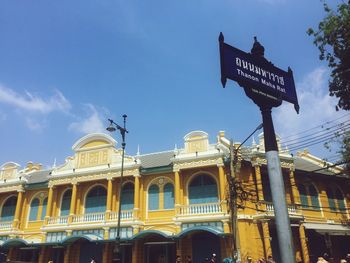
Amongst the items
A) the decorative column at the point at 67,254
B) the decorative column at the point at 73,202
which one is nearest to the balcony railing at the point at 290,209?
the decorative column at the point at 73,202

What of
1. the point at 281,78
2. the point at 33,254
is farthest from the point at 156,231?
the point at 281,78

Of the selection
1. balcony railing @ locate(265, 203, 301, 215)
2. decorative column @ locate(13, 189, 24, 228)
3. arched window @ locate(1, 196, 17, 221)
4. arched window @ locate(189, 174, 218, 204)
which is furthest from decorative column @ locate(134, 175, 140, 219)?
arched window @ locate(1, 196, 17, 221)

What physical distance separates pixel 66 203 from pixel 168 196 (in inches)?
355

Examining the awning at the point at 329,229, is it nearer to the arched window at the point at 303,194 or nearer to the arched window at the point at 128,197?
the arched window at the point at 303,194

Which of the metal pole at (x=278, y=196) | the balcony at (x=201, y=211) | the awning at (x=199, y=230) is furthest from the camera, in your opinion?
the balcony at (x=201, y=211)

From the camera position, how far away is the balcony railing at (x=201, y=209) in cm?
2100

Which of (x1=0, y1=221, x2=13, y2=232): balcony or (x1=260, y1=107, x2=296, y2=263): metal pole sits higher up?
(x1=0, y1=221, x2=13, y2=232): balcony

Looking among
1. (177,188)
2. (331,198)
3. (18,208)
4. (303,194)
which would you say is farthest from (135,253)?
(331,198)

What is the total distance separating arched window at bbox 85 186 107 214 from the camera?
25.3 m

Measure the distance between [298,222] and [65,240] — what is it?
15.9 metres

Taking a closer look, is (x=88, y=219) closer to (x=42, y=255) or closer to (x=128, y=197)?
(x=128, y=197)

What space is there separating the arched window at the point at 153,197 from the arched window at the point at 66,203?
7.21 meters

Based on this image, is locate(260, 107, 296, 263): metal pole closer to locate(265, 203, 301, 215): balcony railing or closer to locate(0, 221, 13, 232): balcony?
locate(265, 203, 301, 215): balcony railing

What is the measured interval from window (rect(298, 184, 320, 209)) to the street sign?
19907mm
